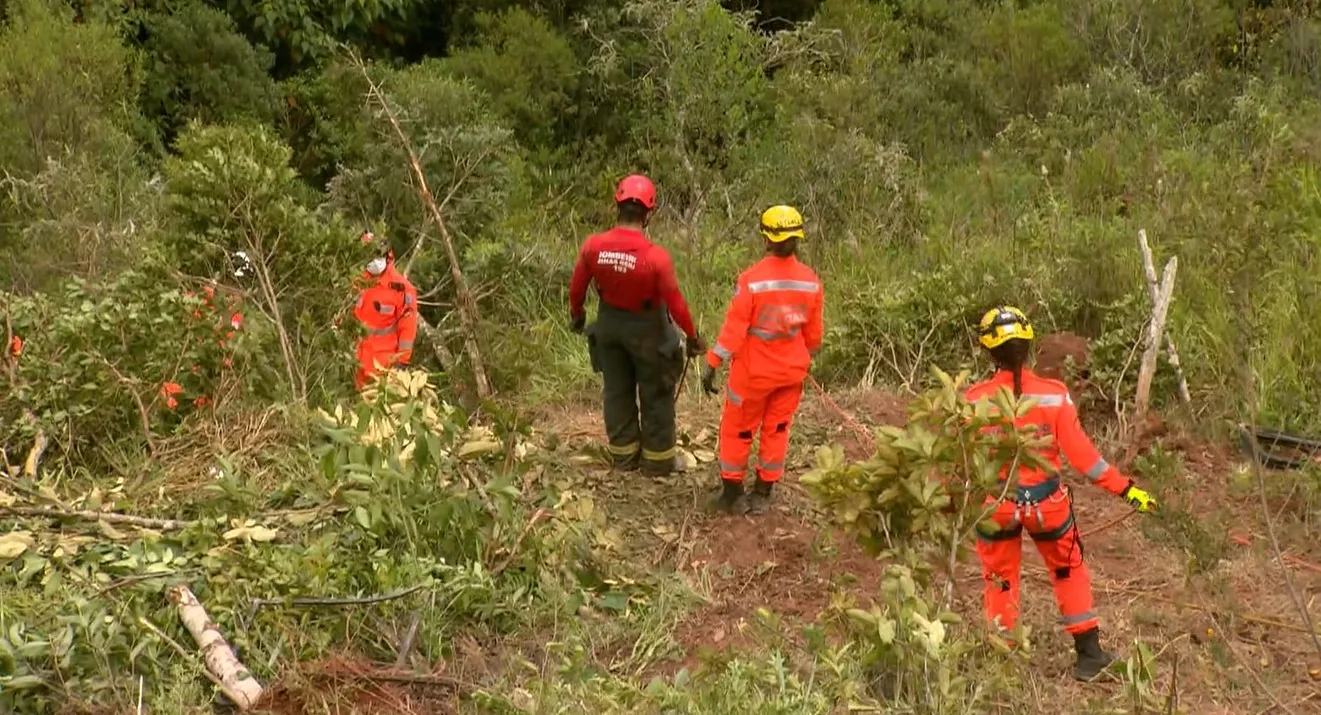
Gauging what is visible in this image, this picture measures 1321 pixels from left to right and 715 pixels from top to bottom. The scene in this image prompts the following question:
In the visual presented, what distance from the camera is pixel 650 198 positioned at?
6.57 m

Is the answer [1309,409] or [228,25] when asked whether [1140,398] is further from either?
[228,25]

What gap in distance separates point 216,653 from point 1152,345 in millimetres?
5153

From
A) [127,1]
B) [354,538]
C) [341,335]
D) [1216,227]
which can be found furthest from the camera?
[127,1]

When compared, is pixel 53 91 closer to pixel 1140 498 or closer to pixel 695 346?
pixel 695 346

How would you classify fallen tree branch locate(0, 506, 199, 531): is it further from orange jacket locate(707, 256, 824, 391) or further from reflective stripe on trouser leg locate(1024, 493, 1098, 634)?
reflective stripe on trouser leg locate(1024, 493, 1098, 634)

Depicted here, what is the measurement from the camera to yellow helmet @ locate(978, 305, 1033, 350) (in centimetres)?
509

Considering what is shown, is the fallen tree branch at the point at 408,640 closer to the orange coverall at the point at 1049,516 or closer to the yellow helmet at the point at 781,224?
the orange coverall at the point at 1049,516

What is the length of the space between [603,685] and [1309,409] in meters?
4.74

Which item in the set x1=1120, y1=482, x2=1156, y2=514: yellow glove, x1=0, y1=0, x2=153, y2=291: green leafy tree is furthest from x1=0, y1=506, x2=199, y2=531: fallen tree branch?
x1=0, y1=0, x2=153, y2=291: green leafy tree

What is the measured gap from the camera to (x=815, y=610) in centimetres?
596

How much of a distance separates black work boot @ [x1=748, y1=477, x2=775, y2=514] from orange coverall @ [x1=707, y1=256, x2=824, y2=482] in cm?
24

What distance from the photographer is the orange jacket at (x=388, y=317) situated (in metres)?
8.77

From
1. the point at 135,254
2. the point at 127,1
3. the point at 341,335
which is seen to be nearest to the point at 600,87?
the point at 127,1

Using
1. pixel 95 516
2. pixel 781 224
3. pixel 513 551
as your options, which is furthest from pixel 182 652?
pixel 781 224
